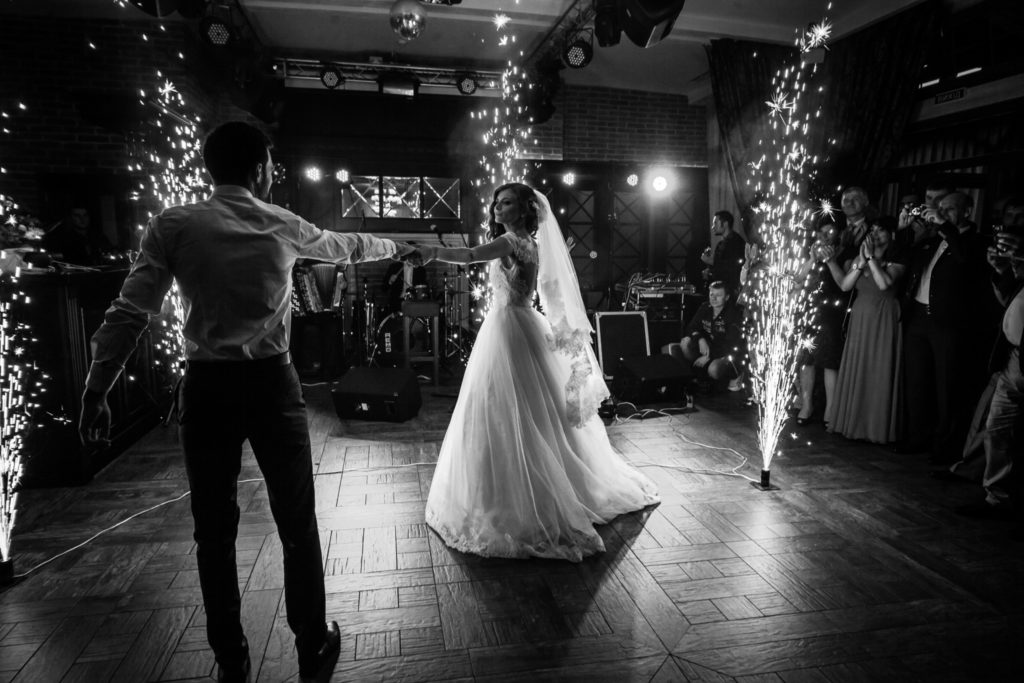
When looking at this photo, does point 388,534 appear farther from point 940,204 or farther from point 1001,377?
point 940,204

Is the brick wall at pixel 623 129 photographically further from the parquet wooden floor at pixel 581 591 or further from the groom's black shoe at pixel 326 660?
the groom's black shoe at pixel 326 660

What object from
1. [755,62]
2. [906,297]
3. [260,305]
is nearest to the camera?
[260,305]

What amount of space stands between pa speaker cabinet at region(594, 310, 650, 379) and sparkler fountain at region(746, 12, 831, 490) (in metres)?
1.06

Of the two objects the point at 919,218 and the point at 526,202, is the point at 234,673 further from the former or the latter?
the point at 919,218

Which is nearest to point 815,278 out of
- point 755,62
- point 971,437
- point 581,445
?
point 971,437

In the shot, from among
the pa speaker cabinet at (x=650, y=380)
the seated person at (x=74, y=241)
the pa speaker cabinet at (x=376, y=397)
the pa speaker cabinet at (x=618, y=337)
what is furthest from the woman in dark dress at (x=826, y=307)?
the seated person at (x=74, y=241)

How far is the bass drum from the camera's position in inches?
293

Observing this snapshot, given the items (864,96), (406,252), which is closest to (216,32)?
(406,252)

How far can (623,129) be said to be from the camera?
28.9ft

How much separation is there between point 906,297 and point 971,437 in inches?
40.2

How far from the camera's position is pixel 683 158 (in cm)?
909

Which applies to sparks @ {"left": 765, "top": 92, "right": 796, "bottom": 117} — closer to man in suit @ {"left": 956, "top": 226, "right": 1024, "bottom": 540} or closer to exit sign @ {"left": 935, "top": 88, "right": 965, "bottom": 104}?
exit sign @ {"left": 935, "top": 88, "right": 965, "bottom": 104}

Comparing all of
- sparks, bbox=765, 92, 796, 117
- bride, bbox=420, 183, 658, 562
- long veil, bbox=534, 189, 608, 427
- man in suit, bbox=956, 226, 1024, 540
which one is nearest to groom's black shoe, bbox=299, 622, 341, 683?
bride, bbox=420, 183, 658, 562

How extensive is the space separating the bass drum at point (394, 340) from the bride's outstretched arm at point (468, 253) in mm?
4673
